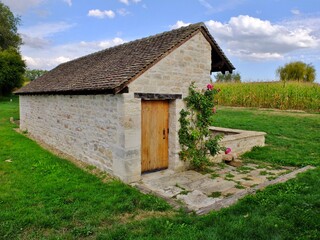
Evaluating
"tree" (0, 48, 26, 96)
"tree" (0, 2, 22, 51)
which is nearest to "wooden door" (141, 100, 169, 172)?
"tree" (0, 48, 26, 96)

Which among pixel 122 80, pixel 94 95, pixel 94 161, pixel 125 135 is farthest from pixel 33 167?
pixel 122 80

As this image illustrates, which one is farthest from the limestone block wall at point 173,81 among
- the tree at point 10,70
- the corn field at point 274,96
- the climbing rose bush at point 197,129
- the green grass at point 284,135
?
the tree at point 10,70

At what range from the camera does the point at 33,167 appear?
874 cm

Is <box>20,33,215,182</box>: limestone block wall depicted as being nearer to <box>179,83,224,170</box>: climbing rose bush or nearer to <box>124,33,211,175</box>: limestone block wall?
<box>124,33,211,175</box>: limestone block wall

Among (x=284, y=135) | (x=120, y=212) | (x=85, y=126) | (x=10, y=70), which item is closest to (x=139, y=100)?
(x=85, y=126)

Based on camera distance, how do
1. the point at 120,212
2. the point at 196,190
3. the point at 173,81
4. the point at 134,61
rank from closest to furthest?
the point at 120,212, the point at 196,190, the point at 134,61, the point at 173,81

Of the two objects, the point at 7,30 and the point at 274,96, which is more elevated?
the point at 7,30

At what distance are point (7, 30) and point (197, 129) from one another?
4549cm

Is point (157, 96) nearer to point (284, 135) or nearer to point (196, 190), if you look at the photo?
point (196, 190)

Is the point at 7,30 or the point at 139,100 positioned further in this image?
the point at 7,30

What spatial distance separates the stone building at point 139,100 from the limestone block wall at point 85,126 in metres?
0.03

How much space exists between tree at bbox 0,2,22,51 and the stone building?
40735 mm

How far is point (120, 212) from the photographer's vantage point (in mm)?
5625

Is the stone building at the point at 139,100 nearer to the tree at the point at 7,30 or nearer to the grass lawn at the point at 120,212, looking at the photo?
the grass lawn at the point at 120,212
